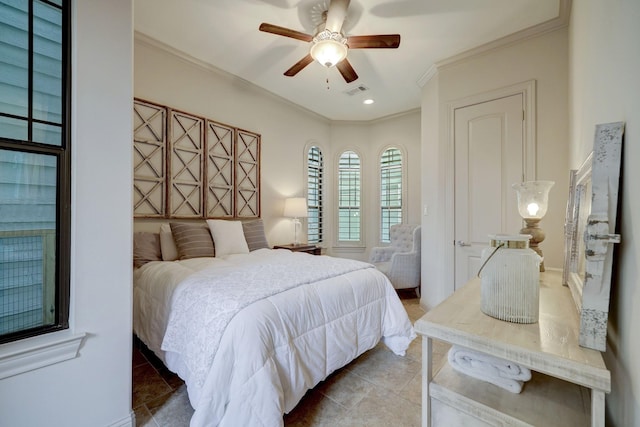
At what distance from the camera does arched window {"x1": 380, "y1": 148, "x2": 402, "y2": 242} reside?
4.80 m

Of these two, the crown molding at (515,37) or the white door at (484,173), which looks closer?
the crown molding at (515,37)

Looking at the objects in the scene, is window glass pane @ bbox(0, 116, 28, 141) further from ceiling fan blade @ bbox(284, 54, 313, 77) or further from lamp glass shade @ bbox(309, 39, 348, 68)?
ceiling fan blade @ bbox(284, 54, 313, 77)

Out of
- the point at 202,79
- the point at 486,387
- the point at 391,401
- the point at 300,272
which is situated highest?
the point at 202,79

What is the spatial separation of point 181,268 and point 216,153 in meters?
1.79

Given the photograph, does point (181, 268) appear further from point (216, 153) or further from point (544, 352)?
point (544, 352)

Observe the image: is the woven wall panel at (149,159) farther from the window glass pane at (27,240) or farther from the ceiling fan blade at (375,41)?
the ceiling fan blade at (375,41)

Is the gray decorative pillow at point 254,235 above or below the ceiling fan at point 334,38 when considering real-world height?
below

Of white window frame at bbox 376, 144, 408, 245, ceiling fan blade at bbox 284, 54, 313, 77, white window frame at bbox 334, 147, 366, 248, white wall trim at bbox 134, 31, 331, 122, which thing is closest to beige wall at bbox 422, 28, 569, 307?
white window frame at bbox 376, 144, 408, 245

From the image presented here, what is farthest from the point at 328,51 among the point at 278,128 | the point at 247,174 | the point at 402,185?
the point at 402,185

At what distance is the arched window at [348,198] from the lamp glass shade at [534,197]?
3.63 meters

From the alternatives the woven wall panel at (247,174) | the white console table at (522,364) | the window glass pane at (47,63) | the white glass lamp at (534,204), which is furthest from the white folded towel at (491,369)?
the woven wall panel at (247,174)

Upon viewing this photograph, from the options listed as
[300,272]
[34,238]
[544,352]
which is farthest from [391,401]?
[34,238]

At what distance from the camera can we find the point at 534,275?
84 cm

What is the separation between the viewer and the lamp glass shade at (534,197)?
146 cm
